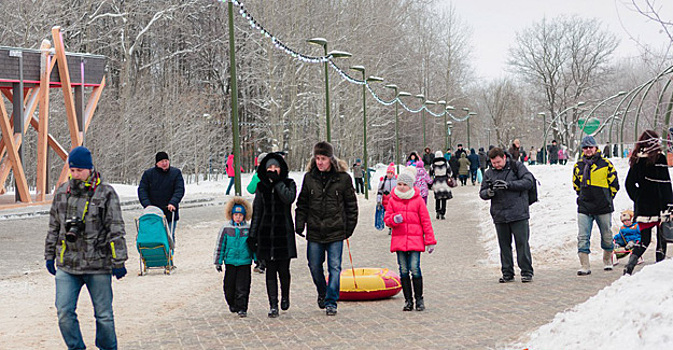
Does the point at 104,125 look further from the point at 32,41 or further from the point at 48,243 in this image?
the point at 48,243

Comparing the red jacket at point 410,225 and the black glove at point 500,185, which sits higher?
the black glove at point 500,185

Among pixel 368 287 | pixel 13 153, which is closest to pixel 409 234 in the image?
pixel 368 287

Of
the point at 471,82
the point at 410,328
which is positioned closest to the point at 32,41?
the point at 410,328

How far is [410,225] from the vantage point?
372 inches

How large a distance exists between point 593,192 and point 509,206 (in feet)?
3.75

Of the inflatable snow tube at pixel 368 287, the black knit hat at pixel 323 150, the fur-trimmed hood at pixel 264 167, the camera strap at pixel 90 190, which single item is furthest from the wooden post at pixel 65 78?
the camera strap at pixel 90 190

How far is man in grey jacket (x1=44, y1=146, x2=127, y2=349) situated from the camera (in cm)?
655

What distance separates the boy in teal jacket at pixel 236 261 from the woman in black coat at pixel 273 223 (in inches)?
6.7

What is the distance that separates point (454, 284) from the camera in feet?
37.4

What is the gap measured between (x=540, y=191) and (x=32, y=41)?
26717 mm

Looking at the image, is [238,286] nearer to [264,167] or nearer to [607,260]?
[264,167]

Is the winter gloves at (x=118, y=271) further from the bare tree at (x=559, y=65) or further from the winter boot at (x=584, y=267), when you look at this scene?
the bare tree at (x=559, y=65)

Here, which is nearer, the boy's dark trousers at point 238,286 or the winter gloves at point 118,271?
the winter gloves at point 118,271

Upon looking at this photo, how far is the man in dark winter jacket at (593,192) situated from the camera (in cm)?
1135
